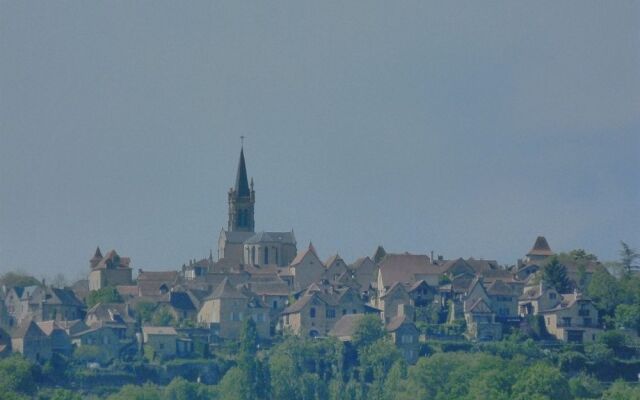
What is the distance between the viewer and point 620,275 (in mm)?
125812

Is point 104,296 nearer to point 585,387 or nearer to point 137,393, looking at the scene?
point 137,393

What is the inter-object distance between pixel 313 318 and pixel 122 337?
9.69 m

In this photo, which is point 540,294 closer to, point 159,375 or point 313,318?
point 313,318

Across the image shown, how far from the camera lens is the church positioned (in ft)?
418

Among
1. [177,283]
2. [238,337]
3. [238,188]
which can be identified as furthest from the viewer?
[238,188]

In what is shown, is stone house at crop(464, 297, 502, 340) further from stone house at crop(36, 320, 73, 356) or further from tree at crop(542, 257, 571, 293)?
stone house at crop(36, 320, 73, 356)

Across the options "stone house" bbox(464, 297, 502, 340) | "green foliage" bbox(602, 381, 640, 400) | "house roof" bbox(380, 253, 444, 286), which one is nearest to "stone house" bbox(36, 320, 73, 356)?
"house roof" bbox(380, 253, 444, 286)

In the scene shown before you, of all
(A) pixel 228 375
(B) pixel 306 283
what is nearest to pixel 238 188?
(B) pixel 306 283

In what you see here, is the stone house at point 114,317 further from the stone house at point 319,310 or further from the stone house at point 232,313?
the stone house at point 319,310

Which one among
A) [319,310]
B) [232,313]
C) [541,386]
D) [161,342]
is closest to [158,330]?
[161,342]

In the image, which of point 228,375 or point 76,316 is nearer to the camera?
point 228,375

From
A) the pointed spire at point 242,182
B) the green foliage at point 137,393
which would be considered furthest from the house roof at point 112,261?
the green foliage at point 137,393

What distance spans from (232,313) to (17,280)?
63.7 ft

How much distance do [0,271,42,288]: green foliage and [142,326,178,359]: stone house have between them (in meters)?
17.9
